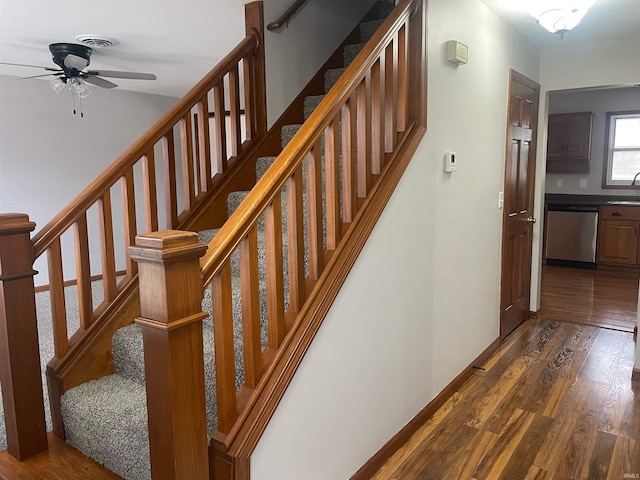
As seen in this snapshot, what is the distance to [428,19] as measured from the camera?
7.52 ft

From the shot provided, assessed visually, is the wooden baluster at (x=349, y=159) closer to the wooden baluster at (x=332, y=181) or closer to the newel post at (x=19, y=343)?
the wooden baluster at (x=332, y=181)

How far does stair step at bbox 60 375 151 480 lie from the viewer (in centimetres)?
180

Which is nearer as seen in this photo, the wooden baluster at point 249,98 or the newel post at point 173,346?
the newel post at point 173,346

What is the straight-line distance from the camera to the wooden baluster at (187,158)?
8.46 feet

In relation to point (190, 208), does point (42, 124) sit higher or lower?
higher

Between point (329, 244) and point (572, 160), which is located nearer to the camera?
point (329, 244)

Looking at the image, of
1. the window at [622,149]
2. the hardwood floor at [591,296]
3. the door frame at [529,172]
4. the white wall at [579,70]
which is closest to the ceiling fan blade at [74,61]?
the door frame at [529,172]

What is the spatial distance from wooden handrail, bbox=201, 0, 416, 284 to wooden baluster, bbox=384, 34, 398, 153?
0.30 feet

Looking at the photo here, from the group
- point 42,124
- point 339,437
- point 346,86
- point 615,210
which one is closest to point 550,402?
point 339,437

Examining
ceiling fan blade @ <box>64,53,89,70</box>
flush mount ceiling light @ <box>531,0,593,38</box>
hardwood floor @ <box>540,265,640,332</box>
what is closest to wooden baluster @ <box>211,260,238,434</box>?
flush mount ceiling light @ <box>531,0,593,38</box>

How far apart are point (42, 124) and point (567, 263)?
22.2ft

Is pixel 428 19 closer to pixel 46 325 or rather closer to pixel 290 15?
pixel 290 15

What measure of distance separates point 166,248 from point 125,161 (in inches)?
49.1

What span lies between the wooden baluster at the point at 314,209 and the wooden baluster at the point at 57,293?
1.11m
